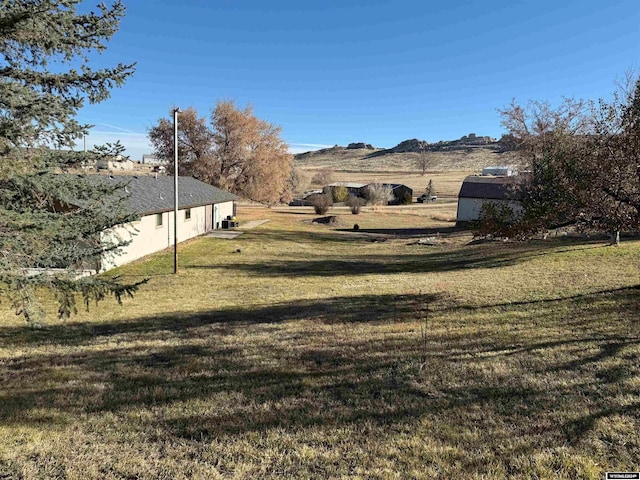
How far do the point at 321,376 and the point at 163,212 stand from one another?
21.4 metres

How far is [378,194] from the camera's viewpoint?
76.2m

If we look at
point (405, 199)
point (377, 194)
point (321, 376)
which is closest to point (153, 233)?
point (321, 376)

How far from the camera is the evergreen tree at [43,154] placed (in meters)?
6.42

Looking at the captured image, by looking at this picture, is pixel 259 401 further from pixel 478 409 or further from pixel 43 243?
pixel 43 243

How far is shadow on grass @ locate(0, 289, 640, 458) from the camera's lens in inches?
229

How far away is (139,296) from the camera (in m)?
16.0

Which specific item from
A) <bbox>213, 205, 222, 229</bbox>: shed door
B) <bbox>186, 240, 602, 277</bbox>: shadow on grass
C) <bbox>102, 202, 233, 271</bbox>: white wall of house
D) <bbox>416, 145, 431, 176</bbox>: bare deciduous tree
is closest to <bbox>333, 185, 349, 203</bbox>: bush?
<bbox>213, 205, 222, 229</bbox>: shed door

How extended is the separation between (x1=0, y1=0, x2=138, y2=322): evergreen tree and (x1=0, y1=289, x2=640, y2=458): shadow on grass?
1.79 metres

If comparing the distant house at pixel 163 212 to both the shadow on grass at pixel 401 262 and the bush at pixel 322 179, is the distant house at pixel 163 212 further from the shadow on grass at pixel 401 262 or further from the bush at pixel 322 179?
the bush at pixel 322 179

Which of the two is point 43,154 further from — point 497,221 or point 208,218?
point 208,218

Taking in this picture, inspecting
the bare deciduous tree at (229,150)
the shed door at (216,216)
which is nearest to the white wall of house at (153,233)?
the shed door at (216,216)

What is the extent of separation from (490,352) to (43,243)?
8760 millimetres

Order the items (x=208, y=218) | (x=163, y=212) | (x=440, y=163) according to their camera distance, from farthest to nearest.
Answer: (x=440, y=163), (x=208, y=218), (x=163, y=212)

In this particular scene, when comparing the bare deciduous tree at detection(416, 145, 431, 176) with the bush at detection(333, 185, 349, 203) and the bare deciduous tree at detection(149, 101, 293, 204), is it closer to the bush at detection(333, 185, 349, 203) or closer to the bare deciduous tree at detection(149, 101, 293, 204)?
the bush at detection(333, 185, 349, 203)
